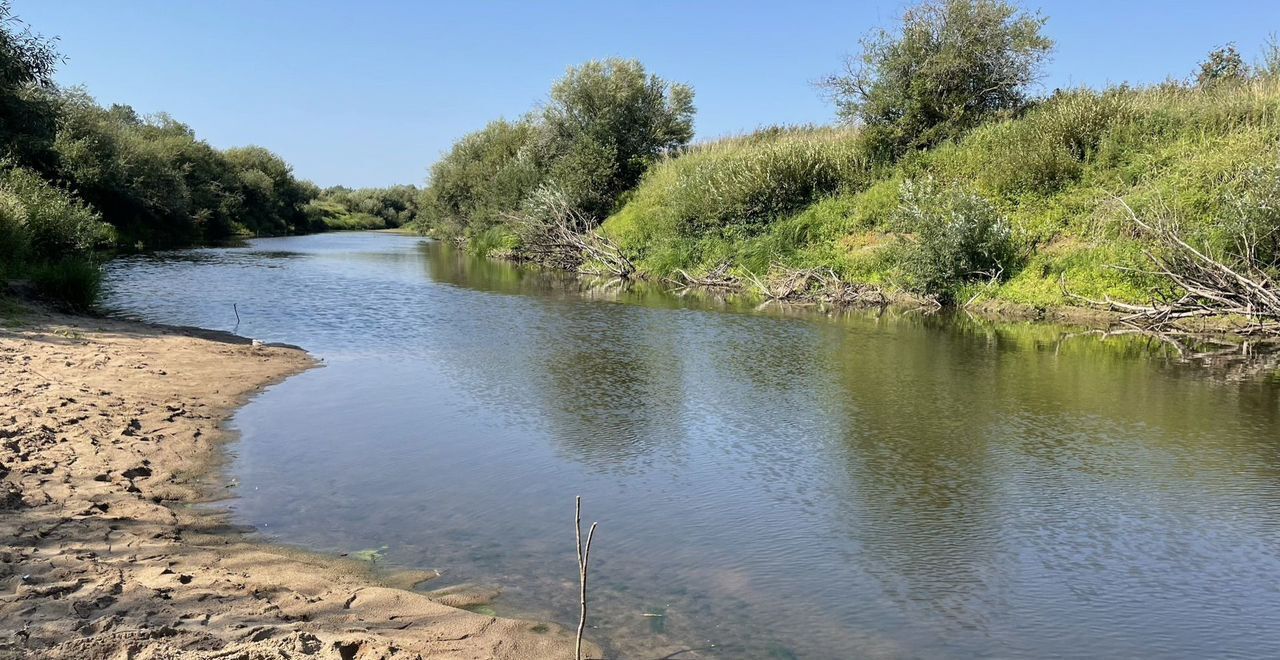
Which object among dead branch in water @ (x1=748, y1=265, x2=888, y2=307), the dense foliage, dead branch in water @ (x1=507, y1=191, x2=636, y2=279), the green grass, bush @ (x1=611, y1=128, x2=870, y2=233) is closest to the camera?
the green grass

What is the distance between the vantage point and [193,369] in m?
12.0

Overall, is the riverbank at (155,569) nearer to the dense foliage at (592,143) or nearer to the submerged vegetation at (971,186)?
the submerged vegetation at (971,186)

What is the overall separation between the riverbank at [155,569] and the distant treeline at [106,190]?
9.48 meters

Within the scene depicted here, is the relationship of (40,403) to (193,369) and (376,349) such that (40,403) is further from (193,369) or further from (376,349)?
(376,349)

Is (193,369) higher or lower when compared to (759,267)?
lower

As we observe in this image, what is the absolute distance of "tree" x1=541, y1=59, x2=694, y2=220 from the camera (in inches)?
1636

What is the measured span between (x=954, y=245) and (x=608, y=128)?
942 inches

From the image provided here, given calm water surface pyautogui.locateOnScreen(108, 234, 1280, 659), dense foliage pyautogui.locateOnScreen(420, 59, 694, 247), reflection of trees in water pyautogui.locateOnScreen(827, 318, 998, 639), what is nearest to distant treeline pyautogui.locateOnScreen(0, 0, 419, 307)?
calm water surface pyautogui.locateOnScreen(108, 234, 1280, 659)

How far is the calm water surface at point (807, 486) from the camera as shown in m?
5.51

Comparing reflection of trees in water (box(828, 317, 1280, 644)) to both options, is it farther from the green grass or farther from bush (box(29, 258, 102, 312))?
bush (box(29, 258, 102, 312))

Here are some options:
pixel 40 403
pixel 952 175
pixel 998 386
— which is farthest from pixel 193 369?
pixel 952 175

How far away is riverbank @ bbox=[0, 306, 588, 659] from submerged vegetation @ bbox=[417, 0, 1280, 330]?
57.0 feet

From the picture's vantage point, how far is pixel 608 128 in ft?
140

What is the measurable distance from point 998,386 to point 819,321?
7.84 meters
